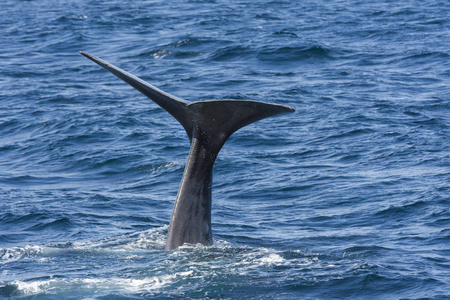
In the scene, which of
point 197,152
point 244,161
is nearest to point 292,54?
point 244,161

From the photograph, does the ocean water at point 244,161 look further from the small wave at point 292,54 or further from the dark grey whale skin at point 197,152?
the dark grey whale skin at point 197,152

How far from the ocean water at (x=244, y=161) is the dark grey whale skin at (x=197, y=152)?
0.83 feet

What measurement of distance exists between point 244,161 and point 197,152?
6.53m

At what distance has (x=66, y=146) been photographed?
1755 centimetres

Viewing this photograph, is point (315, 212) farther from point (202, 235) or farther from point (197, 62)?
point (197, 62)

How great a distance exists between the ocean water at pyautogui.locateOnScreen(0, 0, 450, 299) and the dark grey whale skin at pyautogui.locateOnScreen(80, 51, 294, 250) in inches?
10.0

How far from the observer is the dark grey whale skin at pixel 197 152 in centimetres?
910

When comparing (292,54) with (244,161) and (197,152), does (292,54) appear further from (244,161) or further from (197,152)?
(197,152)

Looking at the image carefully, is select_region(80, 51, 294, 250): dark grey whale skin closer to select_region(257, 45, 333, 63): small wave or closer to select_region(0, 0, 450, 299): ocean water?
select_region(0, 0, 450, 299): ocean water

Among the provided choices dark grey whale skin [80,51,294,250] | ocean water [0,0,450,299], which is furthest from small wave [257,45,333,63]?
dark grey whale skin [80,51,294,250]

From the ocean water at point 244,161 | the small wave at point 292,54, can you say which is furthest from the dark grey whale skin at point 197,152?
the small wave at point 292,54

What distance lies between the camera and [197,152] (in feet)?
30.9

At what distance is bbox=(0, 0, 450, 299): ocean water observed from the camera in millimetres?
9359

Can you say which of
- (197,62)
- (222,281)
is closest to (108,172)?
(222,281)
